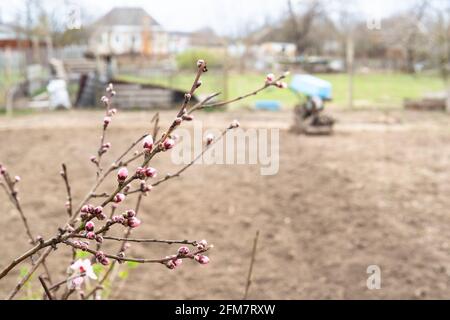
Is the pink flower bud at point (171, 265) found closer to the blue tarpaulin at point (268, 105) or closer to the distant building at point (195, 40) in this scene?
the distant building at point (195, 40)

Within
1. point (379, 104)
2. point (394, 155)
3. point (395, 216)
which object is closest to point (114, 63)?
point (379, 104)

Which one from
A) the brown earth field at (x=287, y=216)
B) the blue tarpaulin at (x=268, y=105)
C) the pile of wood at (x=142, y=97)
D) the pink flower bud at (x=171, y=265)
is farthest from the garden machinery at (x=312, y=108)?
the pink flower bud at (x=171, y=265)

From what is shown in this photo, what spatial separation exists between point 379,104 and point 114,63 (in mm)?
4841

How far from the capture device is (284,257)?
114 inches

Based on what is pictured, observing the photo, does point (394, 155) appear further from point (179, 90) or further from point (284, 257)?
point (179, 90)

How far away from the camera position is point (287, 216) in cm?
347

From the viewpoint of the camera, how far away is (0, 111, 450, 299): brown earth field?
2.56 meters

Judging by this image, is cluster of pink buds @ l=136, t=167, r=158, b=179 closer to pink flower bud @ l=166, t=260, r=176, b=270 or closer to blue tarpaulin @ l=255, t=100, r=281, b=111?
pink flower bud @ l=166, t=260, r=176, b=270

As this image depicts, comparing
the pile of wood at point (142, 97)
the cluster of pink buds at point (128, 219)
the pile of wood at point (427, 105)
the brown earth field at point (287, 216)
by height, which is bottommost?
the brown earth field at point (287, 216)

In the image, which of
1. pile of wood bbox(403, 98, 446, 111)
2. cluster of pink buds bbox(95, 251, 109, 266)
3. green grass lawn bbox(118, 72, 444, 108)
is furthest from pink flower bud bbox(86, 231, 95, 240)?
pile of wood bbox(403, 98, 446, 111)

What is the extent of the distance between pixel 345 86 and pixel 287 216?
28.5 ft

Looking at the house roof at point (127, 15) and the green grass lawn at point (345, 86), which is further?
the green grass lawn at point (345, 86)

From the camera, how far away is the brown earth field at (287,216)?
101 inches

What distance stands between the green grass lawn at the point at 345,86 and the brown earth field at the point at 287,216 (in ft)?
11.6
